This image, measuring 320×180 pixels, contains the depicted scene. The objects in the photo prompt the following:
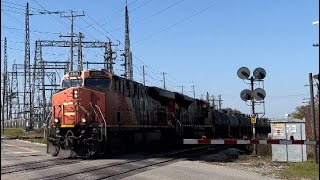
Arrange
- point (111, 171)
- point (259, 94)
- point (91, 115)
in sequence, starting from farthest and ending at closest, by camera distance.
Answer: point (91, 115) < point (259, 94) < point (111, 171)

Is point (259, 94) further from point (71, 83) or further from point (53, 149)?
point (53, 149)

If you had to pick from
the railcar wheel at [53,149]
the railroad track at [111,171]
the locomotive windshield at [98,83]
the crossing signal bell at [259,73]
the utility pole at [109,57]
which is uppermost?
the utility pole at [109,57]

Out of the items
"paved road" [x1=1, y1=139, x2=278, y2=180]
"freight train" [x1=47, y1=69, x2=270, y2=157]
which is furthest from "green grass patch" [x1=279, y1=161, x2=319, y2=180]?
"freight train" [x1=47, y1=69, x2=270, y2=157]

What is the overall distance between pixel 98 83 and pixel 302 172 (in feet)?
32.3

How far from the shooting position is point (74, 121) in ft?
62.4

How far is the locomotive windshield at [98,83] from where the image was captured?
19594 mm

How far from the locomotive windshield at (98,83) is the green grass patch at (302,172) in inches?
347

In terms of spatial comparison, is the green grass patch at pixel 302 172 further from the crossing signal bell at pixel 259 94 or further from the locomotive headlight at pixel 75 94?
the locomotive headlight at pixel 75 94

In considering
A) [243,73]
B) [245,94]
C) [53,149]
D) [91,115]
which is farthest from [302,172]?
[53,149]

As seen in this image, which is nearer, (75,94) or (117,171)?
(117,171)

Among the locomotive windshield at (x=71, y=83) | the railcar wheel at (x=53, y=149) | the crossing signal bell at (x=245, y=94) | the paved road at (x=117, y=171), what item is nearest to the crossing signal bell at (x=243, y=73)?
the crossing signal bell at (x=245, y=94)

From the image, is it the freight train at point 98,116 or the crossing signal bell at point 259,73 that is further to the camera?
the crossing signal bell at point 259,73

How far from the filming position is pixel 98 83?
19656 millimetres

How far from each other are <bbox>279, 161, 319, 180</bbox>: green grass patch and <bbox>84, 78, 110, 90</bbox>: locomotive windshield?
881 centimetres
